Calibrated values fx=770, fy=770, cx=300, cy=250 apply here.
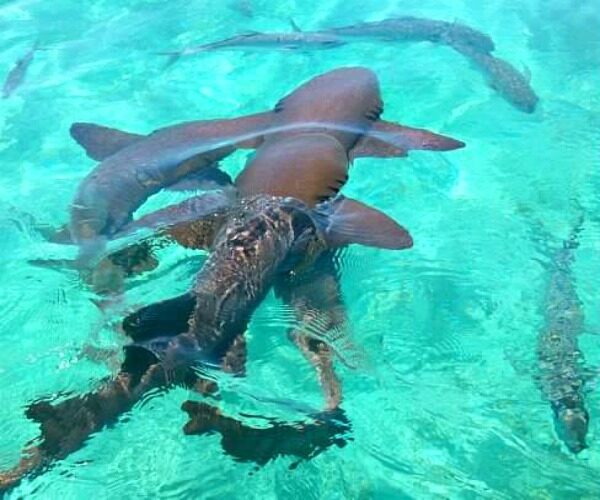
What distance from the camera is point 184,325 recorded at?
138 inches

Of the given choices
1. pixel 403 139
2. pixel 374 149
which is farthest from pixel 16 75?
pixel 403 139

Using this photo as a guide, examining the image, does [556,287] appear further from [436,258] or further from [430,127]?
[430,127]

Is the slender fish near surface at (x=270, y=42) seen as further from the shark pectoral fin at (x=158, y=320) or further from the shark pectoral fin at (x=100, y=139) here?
the shark pectoral fin at (x=158, y=320)

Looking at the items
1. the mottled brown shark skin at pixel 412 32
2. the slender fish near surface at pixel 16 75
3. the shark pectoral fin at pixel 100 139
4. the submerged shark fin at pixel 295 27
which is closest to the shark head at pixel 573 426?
the shark pectoral fin at pixel 100 139

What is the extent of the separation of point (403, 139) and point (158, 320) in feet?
10.6

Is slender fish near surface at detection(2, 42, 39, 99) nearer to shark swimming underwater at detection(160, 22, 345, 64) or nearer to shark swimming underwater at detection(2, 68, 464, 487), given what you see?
shark swimming underwater at detection(160, 22, 345, 64)

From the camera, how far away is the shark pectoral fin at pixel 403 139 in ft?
18.9

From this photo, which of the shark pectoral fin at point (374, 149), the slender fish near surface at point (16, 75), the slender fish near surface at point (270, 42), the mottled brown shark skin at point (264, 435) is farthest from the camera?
the slender fish near surface at point (270, 42)

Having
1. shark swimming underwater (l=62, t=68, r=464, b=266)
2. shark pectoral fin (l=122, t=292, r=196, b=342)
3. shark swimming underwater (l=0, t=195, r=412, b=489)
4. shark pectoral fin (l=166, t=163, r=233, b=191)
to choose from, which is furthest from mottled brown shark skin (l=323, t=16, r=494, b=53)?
shark pectoral fin (l=122, t=292, r=196, b=342)

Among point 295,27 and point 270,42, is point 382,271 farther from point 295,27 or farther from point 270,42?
point 295,27

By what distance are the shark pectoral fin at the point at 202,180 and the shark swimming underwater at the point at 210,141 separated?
28 millimetres

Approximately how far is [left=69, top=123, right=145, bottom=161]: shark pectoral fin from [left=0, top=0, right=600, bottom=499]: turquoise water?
0.94 feet

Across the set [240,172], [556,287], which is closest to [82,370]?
[240,172]

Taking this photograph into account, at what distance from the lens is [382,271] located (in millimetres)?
4875
